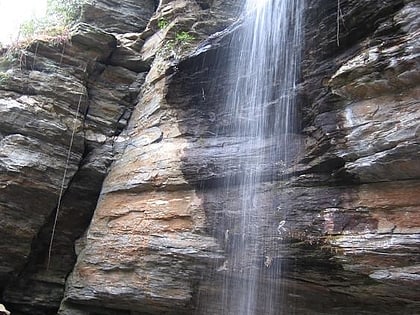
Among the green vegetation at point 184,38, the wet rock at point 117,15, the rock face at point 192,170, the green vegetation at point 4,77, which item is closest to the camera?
the rock face at point 192,170

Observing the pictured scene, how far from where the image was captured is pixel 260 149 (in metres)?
5.54

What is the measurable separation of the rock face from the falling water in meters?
0.07

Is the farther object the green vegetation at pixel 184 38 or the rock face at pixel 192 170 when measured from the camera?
the green vegetation at pixel 184 38

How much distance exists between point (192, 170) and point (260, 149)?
39.3 inches

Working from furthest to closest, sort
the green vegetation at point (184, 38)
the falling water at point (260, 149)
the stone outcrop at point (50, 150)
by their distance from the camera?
the green vegetation at point (184, 38), the stone outcrop at point (50, 150), the falling water at point (260, 149)

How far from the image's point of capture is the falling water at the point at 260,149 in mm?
5266

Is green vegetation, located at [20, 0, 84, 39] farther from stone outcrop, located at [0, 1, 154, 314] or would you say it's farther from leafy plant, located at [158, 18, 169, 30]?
leafy plant, located at [158, 18, 169, 30]

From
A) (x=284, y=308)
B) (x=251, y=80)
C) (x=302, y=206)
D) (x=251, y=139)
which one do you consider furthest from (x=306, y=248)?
(x=251, y=80)

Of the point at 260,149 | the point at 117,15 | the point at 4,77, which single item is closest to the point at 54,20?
the point at 117,15

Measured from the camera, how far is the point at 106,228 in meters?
6.62

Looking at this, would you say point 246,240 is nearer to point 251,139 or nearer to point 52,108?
point 251,139

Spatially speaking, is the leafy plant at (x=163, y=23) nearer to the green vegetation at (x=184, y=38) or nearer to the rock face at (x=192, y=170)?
the rock face at (x=192, y=170)

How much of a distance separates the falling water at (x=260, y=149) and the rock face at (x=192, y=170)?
0.24ft

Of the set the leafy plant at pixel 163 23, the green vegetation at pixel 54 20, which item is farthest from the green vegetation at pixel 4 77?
the leafy plant at pixel 163 23
